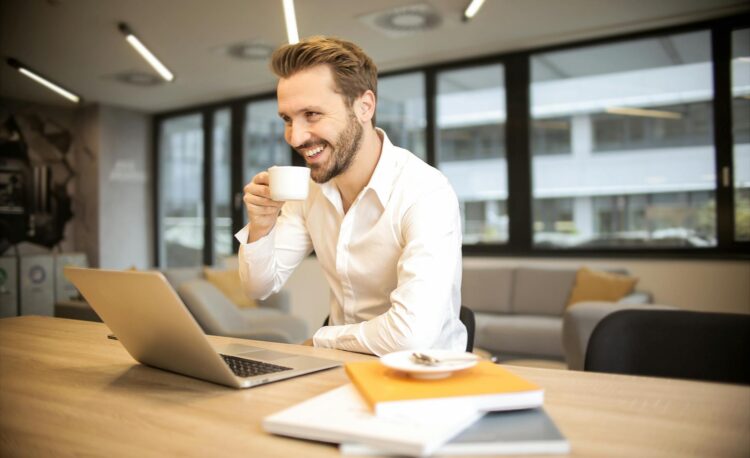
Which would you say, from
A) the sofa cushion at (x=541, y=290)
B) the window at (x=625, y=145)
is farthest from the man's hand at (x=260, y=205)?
the window at (x=625, y=145)

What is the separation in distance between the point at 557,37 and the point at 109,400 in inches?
196

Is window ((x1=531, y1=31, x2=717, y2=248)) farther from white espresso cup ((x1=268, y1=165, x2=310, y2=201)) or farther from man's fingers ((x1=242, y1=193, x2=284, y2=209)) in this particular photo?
white espresso cup ((x1=268, y1=165, x2=310, y2=201))

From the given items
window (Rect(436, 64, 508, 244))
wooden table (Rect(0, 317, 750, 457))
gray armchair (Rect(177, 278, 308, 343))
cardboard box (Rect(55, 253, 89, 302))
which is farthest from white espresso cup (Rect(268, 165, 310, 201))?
cardboard box (Rect(55, 253, 89, 302))

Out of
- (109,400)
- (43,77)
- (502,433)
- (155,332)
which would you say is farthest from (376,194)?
(43,77)

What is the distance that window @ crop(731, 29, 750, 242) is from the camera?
448 centimetres

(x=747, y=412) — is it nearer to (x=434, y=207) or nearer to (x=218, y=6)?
(x=434, y=207)

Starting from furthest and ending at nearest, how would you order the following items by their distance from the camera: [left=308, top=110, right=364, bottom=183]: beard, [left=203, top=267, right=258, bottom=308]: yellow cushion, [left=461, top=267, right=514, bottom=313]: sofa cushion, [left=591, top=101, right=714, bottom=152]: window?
1. [left=203, top=267, right=258, bottom=308]: yellow cushion
2. [left=461, top=267, right=514, bottom=313]: sofa cushion
3. [left=591, top=101, right=714, bottom=152]: window
4. [left=308, top=110, right=364, bottom=183]: beard

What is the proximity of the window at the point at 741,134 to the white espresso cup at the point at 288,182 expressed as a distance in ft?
14.3

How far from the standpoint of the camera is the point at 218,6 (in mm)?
4305

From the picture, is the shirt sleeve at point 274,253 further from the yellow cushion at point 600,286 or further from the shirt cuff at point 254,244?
the yellow cushion at point 600,286

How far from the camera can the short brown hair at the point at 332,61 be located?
1.61 meters

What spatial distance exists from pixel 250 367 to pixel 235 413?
10.6 inches

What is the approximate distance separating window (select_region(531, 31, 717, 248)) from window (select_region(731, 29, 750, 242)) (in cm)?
17

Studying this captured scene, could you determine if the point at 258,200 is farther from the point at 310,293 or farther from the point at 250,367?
the point at 310,293
